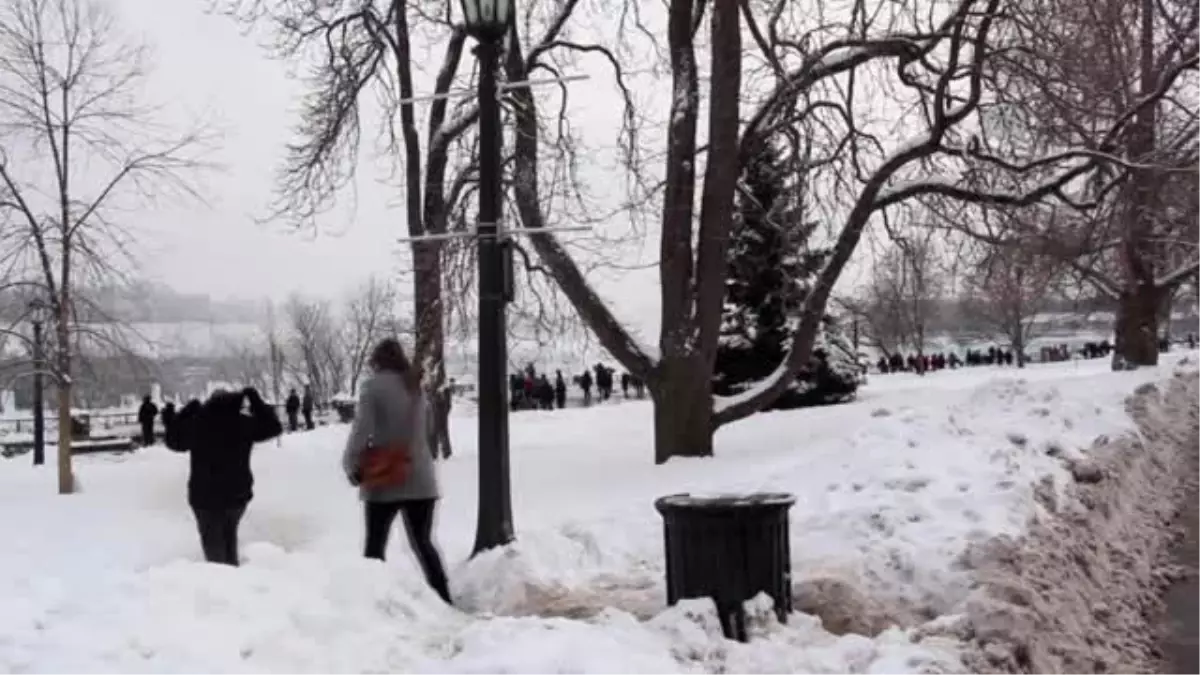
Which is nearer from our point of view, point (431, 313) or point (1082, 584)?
point (1082, 584)

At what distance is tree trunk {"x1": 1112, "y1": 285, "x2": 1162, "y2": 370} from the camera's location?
30.7 m

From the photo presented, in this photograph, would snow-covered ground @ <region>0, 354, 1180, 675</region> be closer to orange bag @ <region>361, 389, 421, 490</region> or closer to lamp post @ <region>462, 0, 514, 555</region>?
lamp post @ <region>462, 0, 514, 555</region>

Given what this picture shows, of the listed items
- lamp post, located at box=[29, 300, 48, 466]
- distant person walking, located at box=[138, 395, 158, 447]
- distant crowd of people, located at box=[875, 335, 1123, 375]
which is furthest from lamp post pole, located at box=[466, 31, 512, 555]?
distant crowd of people, located at box=[875, 335, 1123, 375]

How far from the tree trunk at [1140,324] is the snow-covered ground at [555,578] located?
17938 mm

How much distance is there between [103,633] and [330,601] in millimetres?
1071

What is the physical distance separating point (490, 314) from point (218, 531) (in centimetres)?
241

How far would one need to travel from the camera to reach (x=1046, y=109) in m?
15.0

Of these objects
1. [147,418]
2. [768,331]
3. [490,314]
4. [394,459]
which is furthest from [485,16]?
[147,418]

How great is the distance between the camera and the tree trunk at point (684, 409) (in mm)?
15016

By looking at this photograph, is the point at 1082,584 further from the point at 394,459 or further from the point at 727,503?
the point at 394,459

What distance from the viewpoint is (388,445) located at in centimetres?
693

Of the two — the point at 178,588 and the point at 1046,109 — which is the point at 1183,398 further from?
the point at 178,588

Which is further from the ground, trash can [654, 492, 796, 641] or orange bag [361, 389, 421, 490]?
orange bag [361, 389, 421, 490]

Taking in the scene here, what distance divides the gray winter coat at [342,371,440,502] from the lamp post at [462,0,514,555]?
1.45 ft
